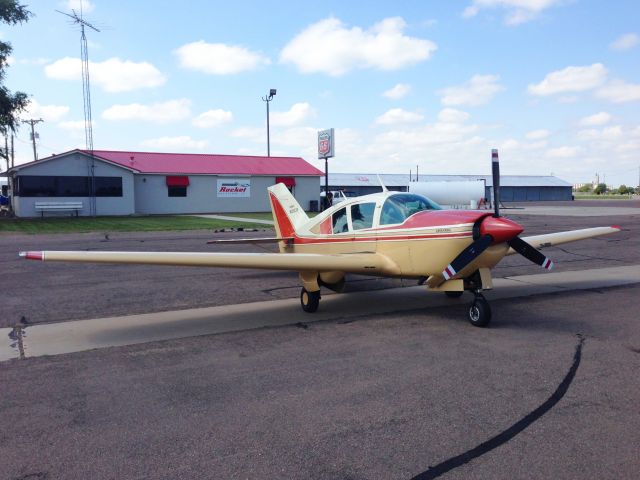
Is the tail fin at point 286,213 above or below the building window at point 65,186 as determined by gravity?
below

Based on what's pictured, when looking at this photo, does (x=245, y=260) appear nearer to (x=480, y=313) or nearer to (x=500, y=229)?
(x=480, y=313)

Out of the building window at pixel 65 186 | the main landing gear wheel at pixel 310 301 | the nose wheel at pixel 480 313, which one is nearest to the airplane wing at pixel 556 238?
the nose wheel at pixel 480 313

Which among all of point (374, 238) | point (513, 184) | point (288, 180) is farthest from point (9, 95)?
point (513, 184)

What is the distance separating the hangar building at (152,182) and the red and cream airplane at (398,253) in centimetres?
3124

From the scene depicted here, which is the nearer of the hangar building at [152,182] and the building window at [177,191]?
the hangar building at [152,182]

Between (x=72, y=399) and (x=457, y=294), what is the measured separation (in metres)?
7.34

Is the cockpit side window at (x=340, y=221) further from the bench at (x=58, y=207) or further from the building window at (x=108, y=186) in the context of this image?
the building window at (x=108, y=186)

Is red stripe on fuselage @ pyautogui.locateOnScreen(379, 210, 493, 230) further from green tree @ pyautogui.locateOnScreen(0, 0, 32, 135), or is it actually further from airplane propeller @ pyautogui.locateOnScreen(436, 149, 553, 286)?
green tree @ pyautogui.locateOnScreen(0, 0, 32, 135)

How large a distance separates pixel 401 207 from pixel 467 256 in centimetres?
174

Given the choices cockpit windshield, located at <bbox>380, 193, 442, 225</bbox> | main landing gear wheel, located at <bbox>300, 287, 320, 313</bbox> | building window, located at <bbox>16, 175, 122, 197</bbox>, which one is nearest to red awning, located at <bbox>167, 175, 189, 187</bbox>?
building window, located at <bbox>16, 175, 122, 197</bbox>

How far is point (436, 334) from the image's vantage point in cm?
773

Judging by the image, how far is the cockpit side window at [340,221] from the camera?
9.88 meters

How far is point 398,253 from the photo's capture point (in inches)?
340

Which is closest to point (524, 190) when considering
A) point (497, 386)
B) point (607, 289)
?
point (607, 289)
